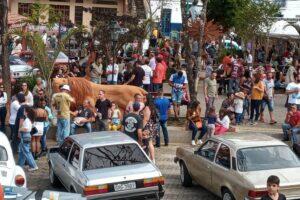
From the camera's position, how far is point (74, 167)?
41.2 feet

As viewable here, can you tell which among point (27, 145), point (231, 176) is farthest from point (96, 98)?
point (231, 176)

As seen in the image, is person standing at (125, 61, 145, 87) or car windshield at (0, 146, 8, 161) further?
person standing at (125, 61, 145, 87)

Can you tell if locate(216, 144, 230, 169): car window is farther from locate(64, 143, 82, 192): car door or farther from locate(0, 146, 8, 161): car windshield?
locate(0, 146, 8, 161): car windshield

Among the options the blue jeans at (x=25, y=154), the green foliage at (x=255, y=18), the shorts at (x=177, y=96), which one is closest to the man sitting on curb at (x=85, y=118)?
the blue jeans at (x=25, y=154)

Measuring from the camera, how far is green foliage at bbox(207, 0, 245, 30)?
123ft

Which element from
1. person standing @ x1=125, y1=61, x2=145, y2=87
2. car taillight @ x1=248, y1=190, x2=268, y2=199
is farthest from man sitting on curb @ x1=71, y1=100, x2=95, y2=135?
car taillight @ x1=248, y1=190, x2=268, y2=199

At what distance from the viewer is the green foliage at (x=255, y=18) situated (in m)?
32.0

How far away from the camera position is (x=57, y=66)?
2414cm

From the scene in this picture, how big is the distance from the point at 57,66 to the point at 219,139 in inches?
482

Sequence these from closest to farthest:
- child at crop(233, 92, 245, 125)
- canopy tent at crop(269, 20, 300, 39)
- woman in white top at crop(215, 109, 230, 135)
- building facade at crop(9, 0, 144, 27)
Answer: woman in white top at crop(215, 109, 230, 135)
child at crop(233, 92, 245, 125)
canopy tent at crop(269, 20, 300, 39)
building facade at crop(9, 0, 144, 27)

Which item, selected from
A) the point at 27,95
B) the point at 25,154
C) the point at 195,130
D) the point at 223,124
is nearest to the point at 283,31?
the point at 195,130

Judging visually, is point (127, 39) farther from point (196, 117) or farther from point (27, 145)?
point (27, 145)

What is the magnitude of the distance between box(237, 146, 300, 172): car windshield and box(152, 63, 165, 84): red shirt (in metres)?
11.9

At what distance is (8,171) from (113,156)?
2.01 m
